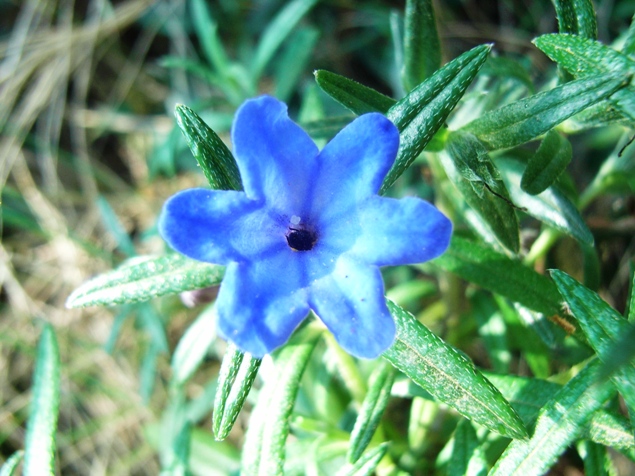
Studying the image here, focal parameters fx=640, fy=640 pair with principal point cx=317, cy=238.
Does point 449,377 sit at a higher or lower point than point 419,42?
lower

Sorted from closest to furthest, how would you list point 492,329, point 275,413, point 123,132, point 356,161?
point 356,161
point 275,413
point 492,329
point 123,132

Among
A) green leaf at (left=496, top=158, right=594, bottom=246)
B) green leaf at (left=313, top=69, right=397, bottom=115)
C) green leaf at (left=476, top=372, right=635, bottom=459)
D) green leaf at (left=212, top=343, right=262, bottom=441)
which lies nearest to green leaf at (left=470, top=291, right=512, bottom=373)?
green leaf at (left=476, top=372, right=635, bottom=459)

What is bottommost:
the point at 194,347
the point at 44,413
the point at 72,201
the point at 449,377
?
the point at 72,201

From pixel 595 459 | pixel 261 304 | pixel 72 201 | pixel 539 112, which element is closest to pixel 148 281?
pixel 261 304

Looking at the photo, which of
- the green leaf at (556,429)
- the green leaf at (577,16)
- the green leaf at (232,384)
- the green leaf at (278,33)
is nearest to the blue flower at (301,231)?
the green leaf at (232,384)

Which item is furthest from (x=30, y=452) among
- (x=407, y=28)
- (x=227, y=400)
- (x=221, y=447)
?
(x=407, y=28)

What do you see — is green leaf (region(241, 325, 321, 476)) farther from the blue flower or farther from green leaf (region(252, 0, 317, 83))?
green leaf (region(252, 0, 317, 83))

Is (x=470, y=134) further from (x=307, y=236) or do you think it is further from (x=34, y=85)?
(x=34, y=85)

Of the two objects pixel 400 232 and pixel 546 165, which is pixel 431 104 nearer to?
pixel 546 165
